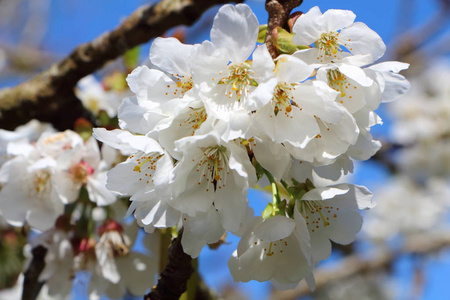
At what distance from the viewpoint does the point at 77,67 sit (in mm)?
1426

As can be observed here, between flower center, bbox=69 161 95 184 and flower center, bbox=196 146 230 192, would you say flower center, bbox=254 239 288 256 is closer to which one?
flower center, bbox=196 146 230 192

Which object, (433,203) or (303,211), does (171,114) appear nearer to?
(303,211)

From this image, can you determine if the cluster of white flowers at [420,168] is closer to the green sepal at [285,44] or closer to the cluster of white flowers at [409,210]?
the cluster of white flowers at [409,210]

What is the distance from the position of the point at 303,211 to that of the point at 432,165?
3.61 meters


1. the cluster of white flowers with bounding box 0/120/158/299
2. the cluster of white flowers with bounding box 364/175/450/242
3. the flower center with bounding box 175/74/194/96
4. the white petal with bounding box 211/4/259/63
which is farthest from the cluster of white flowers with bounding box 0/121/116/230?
the cluster of white flowers with bounding box 364/175/450/242

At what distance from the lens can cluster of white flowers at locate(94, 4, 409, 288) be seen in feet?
2.30

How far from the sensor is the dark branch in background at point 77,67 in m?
1.35

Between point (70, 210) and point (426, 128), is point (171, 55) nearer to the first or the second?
point (70, 210)

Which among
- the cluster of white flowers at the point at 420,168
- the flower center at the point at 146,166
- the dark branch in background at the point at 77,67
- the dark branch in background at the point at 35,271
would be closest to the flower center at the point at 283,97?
the flower center at the point at 146,166

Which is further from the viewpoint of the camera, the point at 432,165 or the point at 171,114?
the point at 432,165

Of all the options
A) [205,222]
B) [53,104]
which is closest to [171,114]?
[205,222]

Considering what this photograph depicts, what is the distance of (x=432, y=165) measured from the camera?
4090 mm

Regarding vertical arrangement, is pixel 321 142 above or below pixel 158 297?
above

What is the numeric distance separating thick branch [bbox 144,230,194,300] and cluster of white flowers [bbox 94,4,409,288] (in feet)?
0.21
